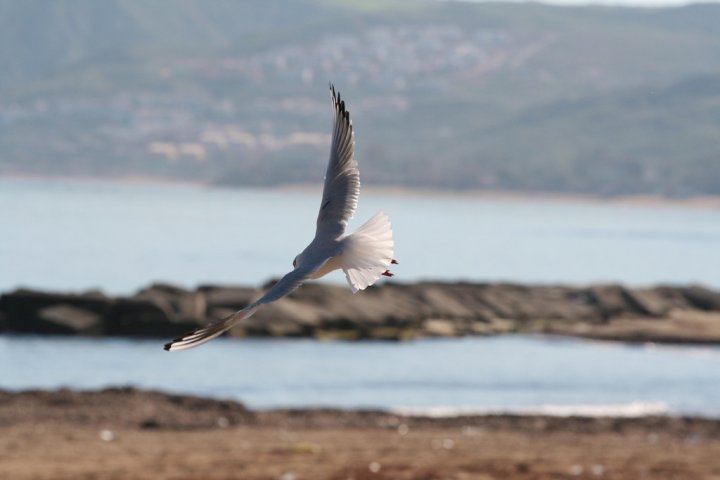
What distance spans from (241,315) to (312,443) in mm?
19831

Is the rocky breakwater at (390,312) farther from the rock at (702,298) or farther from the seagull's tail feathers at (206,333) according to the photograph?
the seagull's tail feathers at (206,333)

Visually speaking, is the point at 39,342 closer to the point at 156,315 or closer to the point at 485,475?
the point at 156,315

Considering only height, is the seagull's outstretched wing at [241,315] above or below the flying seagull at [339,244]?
below

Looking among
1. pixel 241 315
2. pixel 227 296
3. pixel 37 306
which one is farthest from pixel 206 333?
pixel 37 306

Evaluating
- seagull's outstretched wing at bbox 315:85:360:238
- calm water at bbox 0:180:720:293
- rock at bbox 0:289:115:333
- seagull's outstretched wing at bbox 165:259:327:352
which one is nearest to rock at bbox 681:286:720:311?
calm water at bbox 0:180:720:293

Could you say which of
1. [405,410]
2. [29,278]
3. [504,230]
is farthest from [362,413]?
[504,230]

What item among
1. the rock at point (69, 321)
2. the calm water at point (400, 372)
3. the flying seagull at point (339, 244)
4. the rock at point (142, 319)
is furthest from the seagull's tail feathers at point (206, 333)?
the rock at point (69, 321)

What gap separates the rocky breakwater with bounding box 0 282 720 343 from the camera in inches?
2007

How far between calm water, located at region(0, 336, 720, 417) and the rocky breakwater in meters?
0.97

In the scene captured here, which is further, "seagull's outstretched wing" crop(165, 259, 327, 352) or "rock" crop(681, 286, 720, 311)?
"rock" crop(681, 286, 720, 311)

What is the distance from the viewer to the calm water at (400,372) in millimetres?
38281

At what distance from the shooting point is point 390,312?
2141 inches

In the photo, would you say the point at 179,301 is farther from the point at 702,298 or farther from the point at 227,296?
the point at 702,298

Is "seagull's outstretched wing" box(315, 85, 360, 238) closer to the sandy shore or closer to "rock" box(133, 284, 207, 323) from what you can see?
the sandy shore
